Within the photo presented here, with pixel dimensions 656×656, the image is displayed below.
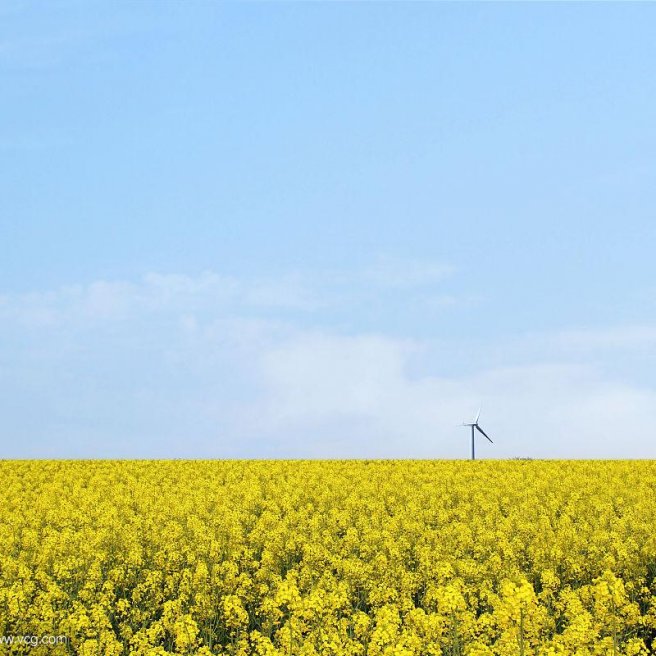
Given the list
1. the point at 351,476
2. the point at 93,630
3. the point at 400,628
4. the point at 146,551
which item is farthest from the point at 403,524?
the point at 351,476

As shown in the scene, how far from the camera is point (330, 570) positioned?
16531 mm

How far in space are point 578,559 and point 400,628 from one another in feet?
21.6

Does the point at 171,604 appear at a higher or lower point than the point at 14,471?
lower

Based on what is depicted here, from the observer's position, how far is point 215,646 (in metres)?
13.6

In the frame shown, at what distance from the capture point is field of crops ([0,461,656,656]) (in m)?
11.9

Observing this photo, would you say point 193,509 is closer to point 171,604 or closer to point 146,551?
point 146,551

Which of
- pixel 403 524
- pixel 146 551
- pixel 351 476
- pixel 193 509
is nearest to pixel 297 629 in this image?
pixel 146 551

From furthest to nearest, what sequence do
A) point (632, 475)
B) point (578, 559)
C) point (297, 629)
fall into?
point (632, 475), point (578, 559), point (297, 629)

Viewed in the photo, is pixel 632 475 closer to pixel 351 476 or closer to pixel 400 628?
Answer: pixel 351 476

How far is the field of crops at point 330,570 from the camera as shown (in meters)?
11.9

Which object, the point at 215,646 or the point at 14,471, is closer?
the point at 215,646

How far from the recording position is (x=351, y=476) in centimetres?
3725

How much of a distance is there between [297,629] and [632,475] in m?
31.7

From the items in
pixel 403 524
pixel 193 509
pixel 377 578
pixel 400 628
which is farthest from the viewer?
pixel 193 509
